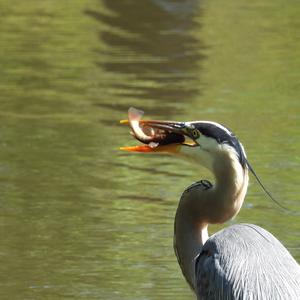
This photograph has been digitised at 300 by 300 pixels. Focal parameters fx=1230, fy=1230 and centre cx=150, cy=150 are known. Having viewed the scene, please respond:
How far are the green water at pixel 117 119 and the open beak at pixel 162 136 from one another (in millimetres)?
1201

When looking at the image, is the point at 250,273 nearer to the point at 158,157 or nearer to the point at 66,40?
the point at 158,157

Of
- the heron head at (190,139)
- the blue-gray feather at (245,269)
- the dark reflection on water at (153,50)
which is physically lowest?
the dark reflection on water at (153,50)

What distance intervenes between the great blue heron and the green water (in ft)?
3.57

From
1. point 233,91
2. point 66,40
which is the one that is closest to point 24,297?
point 233,91

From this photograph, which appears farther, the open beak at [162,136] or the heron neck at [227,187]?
the open beak at [162,136]

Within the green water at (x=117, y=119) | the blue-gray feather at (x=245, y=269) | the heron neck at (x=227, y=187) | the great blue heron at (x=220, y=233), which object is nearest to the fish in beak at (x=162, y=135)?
the great blue heron at (x=220, y=233)

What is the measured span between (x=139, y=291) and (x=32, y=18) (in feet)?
28.1

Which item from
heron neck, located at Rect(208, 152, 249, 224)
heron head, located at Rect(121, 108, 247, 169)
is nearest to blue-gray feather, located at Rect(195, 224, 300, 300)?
heron neck, located at Rect(208, 152, 249, 224)

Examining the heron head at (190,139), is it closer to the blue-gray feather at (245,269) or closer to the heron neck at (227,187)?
the heron neck at (227,187)

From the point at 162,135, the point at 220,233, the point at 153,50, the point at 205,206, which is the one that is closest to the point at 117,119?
the point at 153,50

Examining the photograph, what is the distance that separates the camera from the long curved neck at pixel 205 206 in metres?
5.92

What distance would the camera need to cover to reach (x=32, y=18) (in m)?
15.2

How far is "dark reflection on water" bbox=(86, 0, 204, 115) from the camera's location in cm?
1168

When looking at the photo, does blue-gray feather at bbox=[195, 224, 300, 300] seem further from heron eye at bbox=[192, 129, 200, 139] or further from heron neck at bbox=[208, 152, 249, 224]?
heron eye at bbox=[192, 129, 200, 139]
